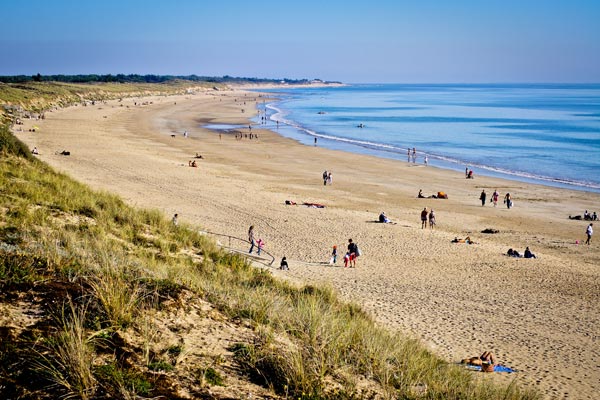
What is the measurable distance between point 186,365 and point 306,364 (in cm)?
137

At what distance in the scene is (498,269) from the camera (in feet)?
58.8

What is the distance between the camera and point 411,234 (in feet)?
72.8

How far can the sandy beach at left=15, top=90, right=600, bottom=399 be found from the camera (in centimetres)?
1199

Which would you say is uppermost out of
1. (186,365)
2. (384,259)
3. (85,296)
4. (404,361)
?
(85,296)

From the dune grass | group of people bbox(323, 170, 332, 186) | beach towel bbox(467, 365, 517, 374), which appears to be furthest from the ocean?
the dune grass

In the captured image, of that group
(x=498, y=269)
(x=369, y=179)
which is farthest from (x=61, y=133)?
(x=498, y=269)

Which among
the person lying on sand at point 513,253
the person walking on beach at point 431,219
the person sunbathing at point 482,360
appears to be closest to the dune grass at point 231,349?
the person sunbathing at point 482,360

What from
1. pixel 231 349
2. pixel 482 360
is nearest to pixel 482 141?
pixel 482 360

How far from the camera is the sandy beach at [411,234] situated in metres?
12.0

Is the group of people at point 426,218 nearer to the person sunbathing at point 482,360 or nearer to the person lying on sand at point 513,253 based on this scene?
the person lying on sand at point 513,253

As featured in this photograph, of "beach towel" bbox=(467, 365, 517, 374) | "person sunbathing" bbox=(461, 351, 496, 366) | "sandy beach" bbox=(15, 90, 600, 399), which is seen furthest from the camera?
"sandy beach" bbox=(15, 90, 600, 399)

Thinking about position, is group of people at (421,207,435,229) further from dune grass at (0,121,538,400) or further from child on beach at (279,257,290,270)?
dune grass at (0,121,538,400)

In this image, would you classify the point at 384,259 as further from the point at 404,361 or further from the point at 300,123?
the point at 300,123

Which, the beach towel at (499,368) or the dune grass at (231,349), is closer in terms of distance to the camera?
the dune grass at (231,349)
